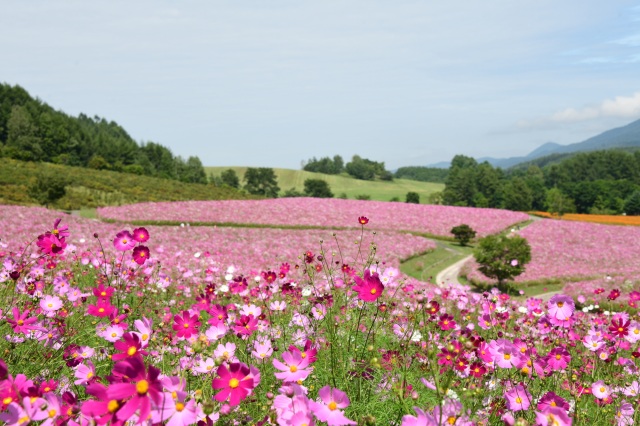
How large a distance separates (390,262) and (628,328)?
1975 centimetres

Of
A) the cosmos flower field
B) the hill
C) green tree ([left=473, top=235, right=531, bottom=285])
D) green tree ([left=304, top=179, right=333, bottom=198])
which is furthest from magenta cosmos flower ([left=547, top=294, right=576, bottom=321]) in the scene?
green tree ([left=304, top=179, right=333, bottom=198])

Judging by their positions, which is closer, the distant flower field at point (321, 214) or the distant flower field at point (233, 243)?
the distant flower field at point (233, 243)

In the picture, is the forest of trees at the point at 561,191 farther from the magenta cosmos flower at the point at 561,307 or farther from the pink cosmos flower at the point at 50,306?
the pink cosmos flower at the point at 50,306

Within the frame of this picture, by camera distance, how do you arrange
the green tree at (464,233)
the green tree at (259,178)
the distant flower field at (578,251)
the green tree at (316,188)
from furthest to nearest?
the green tree at (316,188) < the green tree at (259,178) < the green tree at (464,233) < the distant flower field at (578,251)

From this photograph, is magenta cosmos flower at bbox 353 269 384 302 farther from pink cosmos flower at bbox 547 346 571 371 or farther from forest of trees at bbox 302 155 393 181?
forest of trees at bbox 302 155 393 181

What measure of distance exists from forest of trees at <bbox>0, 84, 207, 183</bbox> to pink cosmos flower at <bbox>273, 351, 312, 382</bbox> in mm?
75074

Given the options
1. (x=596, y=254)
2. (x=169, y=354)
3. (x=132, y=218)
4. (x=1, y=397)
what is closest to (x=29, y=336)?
(x=169, y=354)

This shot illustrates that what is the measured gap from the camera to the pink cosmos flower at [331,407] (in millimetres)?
1902

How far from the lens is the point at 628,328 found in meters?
4.38

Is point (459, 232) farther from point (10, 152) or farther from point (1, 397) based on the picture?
point (10, 152)

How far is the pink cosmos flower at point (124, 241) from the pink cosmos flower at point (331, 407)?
2.66m

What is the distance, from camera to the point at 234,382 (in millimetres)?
1965

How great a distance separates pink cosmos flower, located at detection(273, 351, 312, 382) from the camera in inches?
92.4

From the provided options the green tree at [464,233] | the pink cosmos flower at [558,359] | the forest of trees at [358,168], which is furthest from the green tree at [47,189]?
the forest of trees at [358,168]
